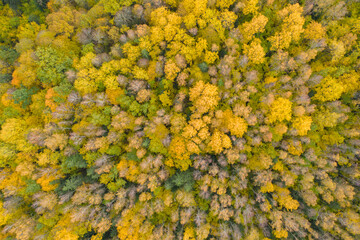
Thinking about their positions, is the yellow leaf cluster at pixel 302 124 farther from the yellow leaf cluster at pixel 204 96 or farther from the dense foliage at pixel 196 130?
the yellow leaf cluster at pixel 204 96

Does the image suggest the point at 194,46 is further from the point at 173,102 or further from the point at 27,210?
the point at 27,210

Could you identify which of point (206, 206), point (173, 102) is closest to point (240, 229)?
point (206, 206)

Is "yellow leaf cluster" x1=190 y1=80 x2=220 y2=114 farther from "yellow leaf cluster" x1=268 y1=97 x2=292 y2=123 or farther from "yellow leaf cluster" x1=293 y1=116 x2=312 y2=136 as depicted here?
"yellow leaf cluster" x1=293 y1=116 x2=312 y2=136

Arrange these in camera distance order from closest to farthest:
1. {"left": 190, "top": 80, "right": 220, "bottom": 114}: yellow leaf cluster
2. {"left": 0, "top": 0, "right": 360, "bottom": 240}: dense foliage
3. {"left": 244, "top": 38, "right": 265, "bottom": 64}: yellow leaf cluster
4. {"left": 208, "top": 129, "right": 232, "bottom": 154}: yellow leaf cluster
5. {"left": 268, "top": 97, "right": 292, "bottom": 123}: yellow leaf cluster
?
{"left": 208, "top": 129, "right": 232, "bottom": 154}: yellow leaf cluster → {"left": 268, "top": 97, "right": 292, "bottom": 123}: yellow leaf cluster → {"left": 190, "top": 80, "right": 220, "bottom": 114}: yellow leaf cluster → {"left": 0, "top": 0, "right": 360, "bottom": 240}: dense foliage → {"left": 244, "top": 38, "right": 265, "bottom": 64}: yellow leaf cluster

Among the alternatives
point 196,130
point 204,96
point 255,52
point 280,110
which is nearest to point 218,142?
point 196,130

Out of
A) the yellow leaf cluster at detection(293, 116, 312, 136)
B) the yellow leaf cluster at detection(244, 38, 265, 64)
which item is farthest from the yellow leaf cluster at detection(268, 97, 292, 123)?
the yellow leaf cluster at detection(244, 38, 265, 64)

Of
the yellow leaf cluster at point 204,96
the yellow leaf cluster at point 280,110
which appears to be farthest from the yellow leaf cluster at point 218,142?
the yellow leaf cluster at point 280,110

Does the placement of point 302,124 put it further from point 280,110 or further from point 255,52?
point 255,52

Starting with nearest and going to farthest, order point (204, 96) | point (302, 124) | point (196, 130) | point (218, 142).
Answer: point (218, 142) → point (302, 124) → point (204, 96) → point (196, 130)
